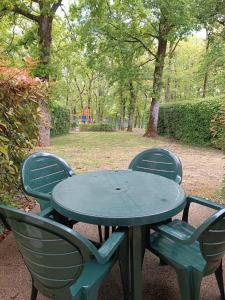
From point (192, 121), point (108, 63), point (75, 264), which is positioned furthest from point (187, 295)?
point (108, 63)

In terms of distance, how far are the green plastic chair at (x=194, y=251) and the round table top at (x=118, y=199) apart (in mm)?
184

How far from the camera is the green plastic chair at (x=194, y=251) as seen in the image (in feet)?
5.12

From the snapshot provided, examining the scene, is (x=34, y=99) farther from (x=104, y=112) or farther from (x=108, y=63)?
(x=104, y=112)

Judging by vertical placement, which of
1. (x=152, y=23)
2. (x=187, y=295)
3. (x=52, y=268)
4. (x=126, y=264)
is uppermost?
(x=152, y=23)

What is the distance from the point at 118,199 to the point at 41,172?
1145mm

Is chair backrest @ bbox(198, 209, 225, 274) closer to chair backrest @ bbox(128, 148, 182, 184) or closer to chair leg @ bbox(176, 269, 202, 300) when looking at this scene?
chair leg @ bbox(176, 269, 202, 300)

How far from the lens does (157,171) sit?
3.15 meters

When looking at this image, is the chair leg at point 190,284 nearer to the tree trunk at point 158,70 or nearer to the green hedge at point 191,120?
the green hedge at point 191,120

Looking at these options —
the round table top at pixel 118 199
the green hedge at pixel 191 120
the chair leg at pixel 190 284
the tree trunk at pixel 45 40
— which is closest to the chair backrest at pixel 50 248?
the round table top at pixel 118 199

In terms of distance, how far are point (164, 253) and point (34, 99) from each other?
2.26 m

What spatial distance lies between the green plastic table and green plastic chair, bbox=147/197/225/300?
0.18 m

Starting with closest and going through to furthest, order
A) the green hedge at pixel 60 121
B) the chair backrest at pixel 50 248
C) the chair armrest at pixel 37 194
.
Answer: the chair backrest at pixel 50 248 < the chair armrest at pixel 37 194 < the green hedge at pixel 60 121

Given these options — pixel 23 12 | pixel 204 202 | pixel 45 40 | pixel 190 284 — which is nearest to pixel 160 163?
pixel 204 202

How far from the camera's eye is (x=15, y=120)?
10.3 ft
